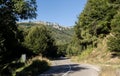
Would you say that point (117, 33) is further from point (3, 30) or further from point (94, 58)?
point (3, 30)

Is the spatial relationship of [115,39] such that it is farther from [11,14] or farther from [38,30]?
[38,30]

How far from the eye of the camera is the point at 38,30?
95062 millimetres

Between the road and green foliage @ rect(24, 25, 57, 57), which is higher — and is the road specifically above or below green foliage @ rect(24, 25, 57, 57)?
above

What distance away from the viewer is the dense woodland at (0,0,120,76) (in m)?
27.5

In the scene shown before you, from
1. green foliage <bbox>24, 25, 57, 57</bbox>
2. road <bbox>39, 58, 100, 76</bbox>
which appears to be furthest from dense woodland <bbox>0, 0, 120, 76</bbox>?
road <bbox>39, 58, 100, 76</bbox>

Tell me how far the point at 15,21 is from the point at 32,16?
1687 millimetres

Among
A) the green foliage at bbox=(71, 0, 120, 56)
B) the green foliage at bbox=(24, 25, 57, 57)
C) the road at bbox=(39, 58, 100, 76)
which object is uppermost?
the green foliage at bbox=(71, 0, 120, 56)

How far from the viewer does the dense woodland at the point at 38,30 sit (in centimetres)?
2753

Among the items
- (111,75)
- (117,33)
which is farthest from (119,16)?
(111,75)

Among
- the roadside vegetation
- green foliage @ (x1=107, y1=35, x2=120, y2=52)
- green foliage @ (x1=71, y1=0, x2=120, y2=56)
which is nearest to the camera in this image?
green foliage @ (x1=107, y1=35, x2=120, y2=52)

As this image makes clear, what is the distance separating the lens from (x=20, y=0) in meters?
27.6

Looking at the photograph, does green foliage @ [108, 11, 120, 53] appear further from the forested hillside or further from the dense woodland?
the forested hillside

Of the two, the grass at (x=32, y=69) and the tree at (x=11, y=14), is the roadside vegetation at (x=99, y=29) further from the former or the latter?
the tree at (x=11, y=14)

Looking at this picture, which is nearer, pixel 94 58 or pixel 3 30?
pixel 3 30
